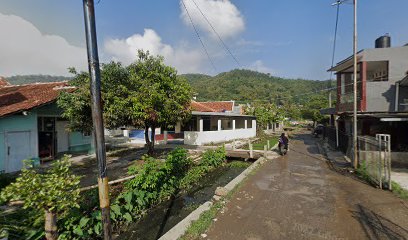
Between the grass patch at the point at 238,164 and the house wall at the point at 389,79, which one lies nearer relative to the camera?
the house wall at the point at 389,79

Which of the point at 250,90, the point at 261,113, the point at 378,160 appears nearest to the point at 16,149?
the point at 378,160

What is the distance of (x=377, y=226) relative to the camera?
564cm

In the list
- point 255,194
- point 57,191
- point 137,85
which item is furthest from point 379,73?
point 57,191

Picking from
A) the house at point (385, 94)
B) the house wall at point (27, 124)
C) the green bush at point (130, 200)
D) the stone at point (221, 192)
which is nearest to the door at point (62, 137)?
the house wall at point (27, 124)

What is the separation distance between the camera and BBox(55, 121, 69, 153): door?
15.8 m

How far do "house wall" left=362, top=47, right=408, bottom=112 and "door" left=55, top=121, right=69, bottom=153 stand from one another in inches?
813

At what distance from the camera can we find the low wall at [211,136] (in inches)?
850

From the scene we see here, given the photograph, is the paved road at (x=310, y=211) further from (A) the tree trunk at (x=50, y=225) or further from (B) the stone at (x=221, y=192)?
(A) the tree trunk at (x=50, y=225)

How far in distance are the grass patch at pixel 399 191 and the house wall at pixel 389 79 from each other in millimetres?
7804

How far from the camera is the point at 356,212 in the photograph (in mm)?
6547

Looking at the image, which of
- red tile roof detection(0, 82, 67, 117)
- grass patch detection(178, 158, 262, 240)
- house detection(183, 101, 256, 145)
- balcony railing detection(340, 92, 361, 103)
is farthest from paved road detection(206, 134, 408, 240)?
red tile roof detection(0, 82, 67, 117)

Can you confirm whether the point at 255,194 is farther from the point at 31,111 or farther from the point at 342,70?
the point at 342,70

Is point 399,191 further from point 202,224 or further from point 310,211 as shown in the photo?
point 202,224

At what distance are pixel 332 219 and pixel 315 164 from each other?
794cm
